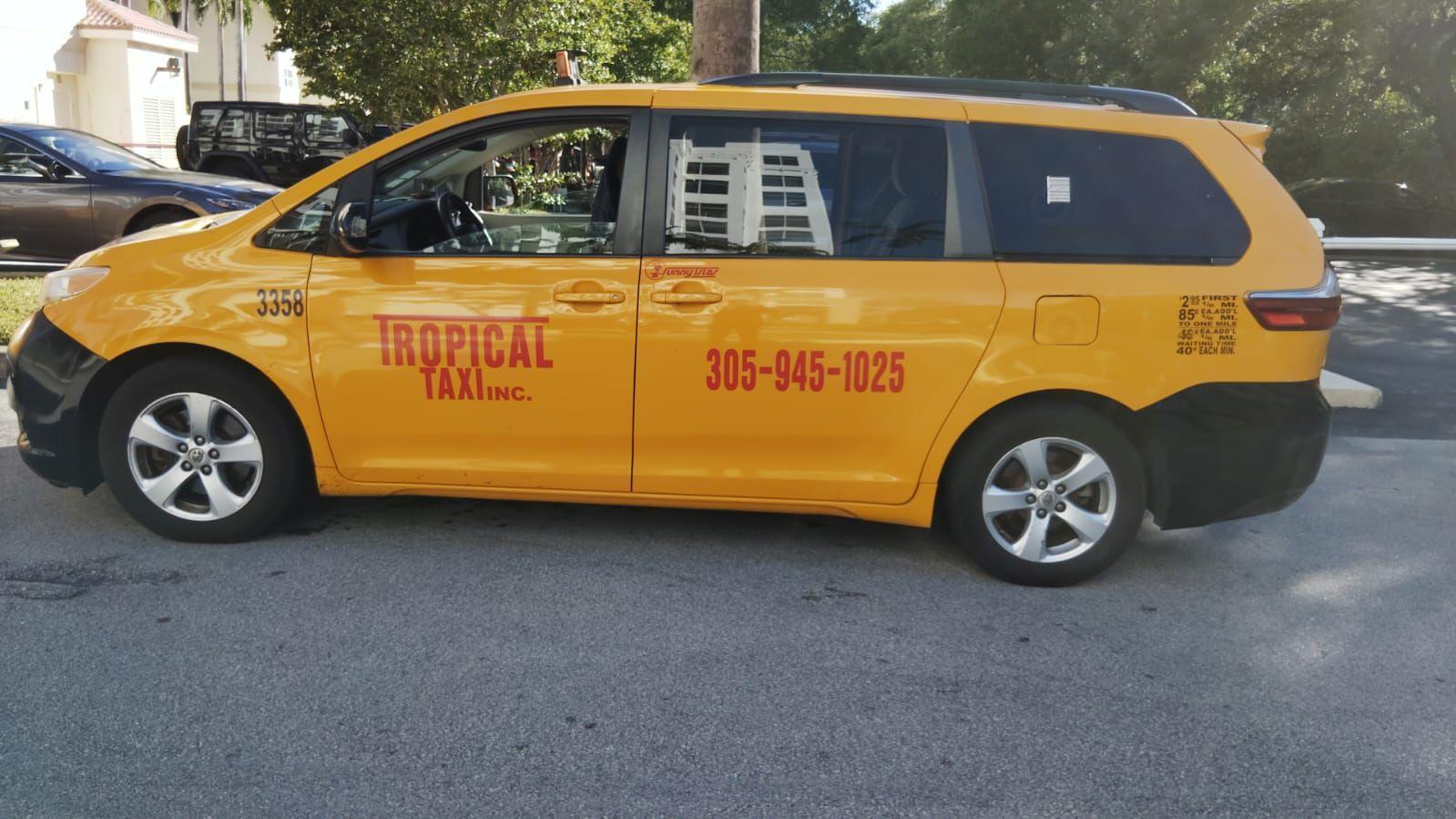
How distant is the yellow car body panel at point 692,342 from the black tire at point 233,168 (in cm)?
1850

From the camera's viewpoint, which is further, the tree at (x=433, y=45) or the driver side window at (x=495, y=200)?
the tree at (x=433, y=45)

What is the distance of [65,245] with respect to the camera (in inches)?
454

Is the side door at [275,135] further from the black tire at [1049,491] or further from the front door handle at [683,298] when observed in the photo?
the black tire at [1049,491]

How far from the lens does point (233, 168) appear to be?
22188mm

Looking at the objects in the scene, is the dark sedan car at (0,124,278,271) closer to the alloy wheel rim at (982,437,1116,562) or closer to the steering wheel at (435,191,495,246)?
the steering wheel at (435,191,495,246)

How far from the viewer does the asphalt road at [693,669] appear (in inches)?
127

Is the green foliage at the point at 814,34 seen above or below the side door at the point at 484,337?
above

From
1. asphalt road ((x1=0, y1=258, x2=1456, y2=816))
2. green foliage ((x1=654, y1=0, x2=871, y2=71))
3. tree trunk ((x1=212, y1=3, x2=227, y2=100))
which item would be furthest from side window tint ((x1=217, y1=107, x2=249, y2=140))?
tree trunk ((x1=212, y1=3, x2=227, y2=100))

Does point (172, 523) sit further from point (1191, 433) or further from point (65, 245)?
point (65, 245)

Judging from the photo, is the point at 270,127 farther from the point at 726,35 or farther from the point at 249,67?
the point at 249,67

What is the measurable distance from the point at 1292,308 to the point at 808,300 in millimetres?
1724

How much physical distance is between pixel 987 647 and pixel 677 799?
1414 mm

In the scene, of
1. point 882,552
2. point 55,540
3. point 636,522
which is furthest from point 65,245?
point 882,552

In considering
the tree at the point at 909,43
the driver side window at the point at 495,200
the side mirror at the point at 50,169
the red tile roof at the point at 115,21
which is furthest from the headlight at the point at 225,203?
the tree at the point at 909,43
